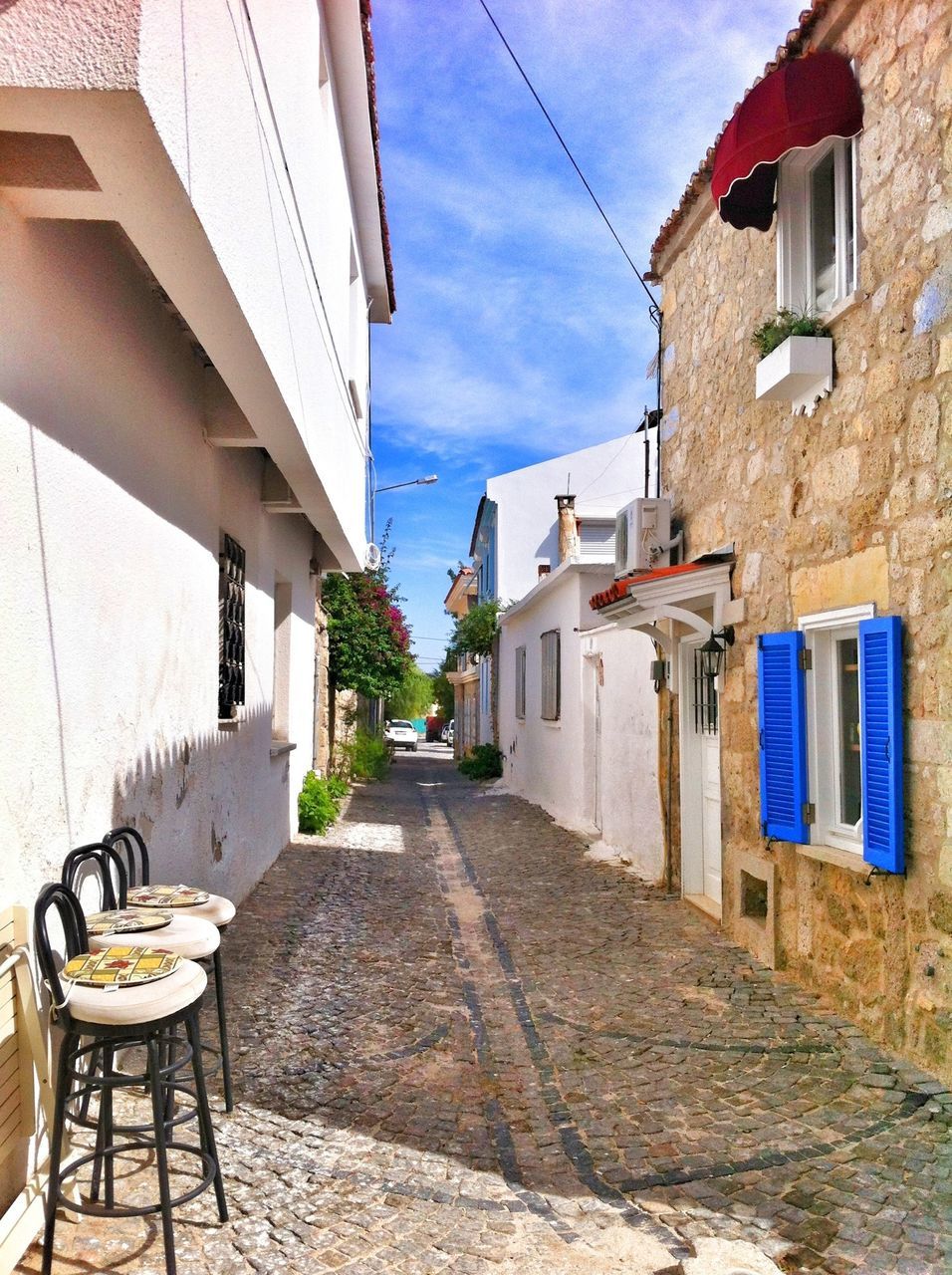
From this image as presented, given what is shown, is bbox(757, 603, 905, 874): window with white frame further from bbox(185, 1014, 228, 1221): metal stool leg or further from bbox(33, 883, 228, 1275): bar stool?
bbox(33, 883, 228, 1275): bar stool

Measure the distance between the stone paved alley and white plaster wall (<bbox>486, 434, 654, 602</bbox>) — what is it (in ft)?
57.1

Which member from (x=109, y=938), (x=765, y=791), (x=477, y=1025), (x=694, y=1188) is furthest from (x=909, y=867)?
(x=109, y=938)

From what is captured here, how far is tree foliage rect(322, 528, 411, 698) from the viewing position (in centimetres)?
1427

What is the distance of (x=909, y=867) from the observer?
4.09m

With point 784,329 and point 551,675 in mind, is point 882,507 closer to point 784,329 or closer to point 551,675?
point 784,329

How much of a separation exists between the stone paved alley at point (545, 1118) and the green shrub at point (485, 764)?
13425 millimetres

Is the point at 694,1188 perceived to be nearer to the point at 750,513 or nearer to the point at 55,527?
the point at 55,527

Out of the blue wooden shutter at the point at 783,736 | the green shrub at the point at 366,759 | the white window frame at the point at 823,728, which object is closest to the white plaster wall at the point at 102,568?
the blue wooden shutter at the point at 783,736

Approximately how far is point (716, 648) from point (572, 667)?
19.4 ft

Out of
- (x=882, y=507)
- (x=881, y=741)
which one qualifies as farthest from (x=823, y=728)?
(x=882, y=507)

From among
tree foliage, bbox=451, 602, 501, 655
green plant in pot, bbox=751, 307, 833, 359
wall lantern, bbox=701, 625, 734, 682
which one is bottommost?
wall lantern, bbox=701, 625, 734, 682

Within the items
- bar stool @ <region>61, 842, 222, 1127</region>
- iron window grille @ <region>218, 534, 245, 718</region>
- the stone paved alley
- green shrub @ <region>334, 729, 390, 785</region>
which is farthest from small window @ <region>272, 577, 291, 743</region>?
bar stool @ <region>61, 842, 222, 1127</region>

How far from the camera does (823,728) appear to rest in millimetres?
5160

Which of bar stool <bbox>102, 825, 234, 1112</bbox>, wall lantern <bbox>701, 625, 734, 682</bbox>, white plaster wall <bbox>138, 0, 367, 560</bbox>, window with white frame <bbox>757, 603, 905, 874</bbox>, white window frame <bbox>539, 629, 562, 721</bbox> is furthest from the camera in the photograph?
white window frame <bbox>539, 629, 562, 721</bbox>
